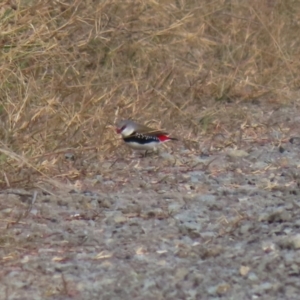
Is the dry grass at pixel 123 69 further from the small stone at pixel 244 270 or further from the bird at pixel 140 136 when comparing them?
the small stone at pixel 244 270

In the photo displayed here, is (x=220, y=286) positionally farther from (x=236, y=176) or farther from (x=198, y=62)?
(x=198, y=62)

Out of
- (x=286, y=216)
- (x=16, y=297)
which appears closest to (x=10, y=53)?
(x=286, y=216)

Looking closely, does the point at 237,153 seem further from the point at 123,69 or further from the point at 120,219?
the point at 120,219

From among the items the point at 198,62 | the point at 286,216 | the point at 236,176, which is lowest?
the point at 198,62

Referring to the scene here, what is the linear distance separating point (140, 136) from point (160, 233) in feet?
5.93

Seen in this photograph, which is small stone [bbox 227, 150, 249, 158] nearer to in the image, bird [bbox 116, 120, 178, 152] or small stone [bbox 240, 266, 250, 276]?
bird [bbox 116, 120, 178, 152]

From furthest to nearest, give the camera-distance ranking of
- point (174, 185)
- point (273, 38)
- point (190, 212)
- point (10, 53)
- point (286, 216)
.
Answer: point (273, 38), point (10, 53), point (174, 185), point (190, 212), point (286, 216)

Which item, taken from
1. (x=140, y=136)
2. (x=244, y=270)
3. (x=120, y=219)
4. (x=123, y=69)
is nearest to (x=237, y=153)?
(x=140, y=136)

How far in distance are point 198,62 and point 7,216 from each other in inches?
163

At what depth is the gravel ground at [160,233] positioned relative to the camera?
423 centimetres

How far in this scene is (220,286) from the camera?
4.17 m

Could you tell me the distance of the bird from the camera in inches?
267

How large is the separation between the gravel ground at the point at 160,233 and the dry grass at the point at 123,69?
370 mm

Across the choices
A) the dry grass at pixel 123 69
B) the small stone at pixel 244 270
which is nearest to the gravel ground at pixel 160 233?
the small stone at pixel 244 270
